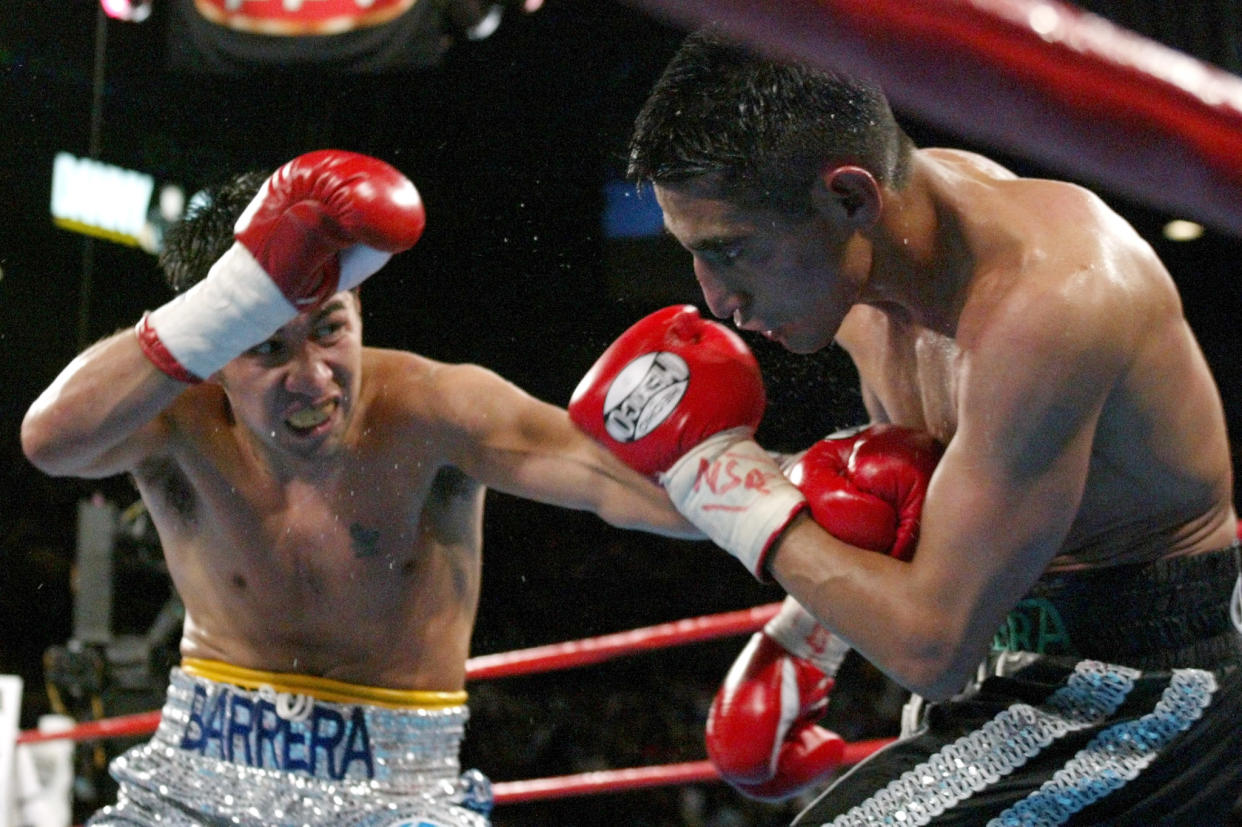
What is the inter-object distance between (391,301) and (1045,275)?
1.33 metres

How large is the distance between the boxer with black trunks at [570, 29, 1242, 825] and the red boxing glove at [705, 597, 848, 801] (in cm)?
30

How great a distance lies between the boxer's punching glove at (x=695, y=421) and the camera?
144 cm

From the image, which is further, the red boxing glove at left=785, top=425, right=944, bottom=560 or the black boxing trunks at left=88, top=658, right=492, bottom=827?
the black boxing trunks at left=88, top=658, right=492, bottom=827

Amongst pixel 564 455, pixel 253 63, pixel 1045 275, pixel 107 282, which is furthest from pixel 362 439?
pixel 107 282

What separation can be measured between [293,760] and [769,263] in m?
0.96

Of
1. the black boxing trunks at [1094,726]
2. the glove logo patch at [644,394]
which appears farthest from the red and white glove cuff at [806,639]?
the glove logo patch at [644,394]

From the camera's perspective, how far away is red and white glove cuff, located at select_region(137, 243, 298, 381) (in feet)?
5.27

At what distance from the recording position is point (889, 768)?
1.50 metres

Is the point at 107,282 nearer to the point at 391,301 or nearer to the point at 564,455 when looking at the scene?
the point at 391,301

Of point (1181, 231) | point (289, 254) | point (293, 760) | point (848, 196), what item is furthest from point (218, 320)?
point (1181, 231)

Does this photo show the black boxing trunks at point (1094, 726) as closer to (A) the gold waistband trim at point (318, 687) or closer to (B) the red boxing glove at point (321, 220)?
(A) the gold waistband trim at point (318, 687)

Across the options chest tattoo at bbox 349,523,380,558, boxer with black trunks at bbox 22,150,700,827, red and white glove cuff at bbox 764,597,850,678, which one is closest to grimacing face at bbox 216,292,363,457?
boxer with black trunks at bbox 22,150,700,827

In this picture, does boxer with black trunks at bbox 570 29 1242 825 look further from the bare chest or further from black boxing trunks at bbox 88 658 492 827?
black boxing trunks at bbox 88 658 492 827

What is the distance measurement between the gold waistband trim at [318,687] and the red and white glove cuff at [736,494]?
619 millimetres
